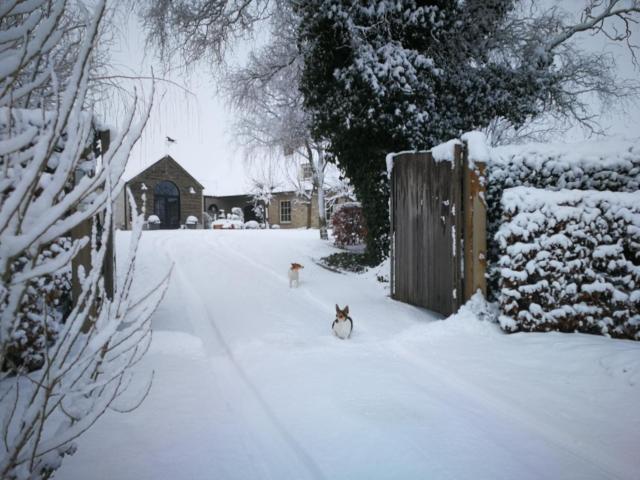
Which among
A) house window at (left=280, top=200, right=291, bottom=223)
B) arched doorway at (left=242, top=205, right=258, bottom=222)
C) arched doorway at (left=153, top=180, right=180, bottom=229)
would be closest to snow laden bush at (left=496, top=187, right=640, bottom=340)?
house window at (left=280, top=200, right=291, bottom=223)

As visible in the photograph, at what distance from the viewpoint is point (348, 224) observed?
12484 mm

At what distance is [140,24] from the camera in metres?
6.94

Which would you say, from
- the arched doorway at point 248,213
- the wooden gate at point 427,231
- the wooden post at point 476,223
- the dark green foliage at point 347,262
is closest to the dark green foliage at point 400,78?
the dark green foliage at point 347,262

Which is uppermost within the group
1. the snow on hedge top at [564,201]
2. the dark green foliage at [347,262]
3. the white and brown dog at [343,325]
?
the snow on hedge top at [564,201]

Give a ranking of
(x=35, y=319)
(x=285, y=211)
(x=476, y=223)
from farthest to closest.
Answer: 1. (x=285, y=211)
2. (x=476, y=223)
3. (x=35, y=319)

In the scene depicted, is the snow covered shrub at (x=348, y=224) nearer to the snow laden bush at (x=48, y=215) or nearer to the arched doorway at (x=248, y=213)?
the snow laden bush at (x=48, y=215)

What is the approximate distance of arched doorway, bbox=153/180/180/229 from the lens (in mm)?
31500

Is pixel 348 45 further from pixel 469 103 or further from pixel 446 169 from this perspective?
pixel 446 169

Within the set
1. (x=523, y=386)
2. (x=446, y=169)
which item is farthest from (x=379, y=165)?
(x=523, y=386)

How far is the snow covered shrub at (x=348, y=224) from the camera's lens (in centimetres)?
1227

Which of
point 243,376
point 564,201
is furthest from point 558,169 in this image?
point 243,376

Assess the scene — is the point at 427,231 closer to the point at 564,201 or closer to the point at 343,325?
the point at 564,201

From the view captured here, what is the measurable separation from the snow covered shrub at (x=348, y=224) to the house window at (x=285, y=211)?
2222 centimetres

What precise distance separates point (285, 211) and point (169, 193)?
10.1m
